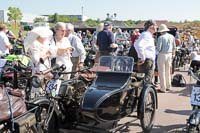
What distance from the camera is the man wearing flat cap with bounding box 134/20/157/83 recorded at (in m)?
7.77

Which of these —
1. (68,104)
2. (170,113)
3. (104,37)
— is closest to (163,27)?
(104,37)

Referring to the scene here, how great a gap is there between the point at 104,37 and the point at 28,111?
20.6 feet

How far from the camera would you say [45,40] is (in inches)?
239

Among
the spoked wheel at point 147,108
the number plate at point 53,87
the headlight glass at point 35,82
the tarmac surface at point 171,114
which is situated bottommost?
the tarmac surface at point 171,114

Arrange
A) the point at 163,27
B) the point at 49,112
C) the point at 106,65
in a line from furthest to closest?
the point at 163,27, the point at 106,65, the point at 49,112

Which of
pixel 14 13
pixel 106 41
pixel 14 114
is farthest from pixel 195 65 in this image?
pixel 14 13

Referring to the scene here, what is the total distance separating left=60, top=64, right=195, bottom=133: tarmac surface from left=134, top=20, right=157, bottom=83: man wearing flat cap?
2.72 ft

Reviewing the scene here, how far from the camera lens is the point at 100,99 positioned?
493 cm

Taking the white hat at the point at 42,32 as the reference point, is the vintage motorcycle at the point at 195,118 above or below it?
below

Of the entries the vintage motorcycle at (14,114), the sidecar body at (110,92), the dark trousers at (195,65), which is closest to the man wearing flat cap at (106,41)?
the sidecar body at (110,92)

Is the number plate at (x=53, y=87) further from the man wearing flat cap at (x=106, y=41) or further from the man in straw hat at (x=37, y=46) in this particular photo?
the man wearing flat cap at (x=106, y=41)

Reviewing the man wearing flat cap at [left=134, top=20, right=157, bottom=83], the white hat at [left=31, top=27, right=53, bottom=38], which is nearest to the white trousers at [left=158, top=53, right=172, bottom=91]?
the man wearing flat cap at [left=134, top=20, right=157, bottom=83]

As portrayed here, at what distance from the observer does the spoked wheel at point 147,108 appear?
5.60 meters

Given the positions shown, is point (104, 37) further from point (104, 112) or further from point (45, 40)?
point (104, 112)
